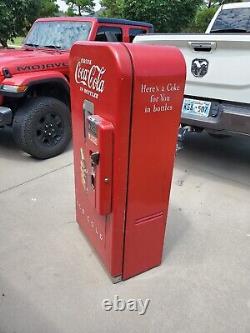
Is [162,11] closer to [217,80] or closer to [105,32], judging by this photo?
[105,32]

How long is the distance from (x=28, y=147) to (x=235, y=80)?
8.38ft

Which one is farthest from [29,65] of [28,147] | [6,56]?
[28,147]

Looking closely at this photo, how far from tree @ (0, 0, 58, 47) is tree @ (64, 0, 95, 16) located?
15.5m

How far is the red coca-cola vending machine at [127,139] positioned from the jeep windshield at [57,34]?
8.98 feet

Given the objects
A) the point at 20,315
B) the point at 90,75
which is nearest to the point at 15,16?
the point at 90,75

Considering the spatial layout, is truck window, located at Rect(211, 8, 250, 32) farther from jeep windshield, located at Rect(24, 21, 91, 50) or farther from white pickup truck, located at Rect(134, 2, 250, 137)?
jeep windshield, located at Rect(24, 21, 91, 50)

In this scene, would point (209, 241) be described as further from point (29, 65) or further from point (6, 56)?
point (6, 56)

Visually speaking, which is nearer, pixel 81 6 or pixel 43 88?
pixel 43 88

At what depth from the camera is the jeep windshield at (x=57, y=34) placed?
184 inches

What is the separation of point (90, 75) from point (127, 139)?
1.55ft

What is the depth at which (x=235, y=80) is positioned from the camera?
322 centimetres

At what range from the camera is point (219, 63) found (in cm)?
332

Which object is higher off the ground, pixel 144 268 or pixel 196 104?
pixel 196 104

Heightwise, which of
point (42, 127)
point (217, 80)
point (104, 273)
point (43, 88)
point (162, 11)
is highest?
point (162, 11)
